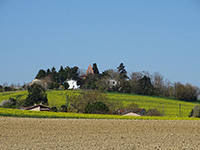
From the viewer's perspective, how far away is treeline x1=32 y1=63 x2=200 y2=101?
10075 cm

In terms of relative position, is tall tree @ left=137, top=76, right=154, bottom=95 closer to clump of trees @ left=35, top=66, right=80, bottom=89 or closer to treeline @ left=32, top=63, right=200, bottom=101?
treeline @ left=32, top=63, right=200, bottom=101

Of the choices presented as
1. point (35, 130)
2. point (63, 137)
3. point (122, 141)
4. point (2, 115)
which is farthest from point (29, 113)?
point (122, 141)

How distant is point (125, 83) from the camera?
107 meters

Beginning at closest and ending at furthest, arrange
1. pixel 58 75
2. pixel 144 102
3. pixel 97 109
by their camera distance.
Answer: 1. pixel 97 109
2. pixel 144 102
3. pixel 58 75

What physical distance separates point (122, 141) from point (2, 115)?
884 inches

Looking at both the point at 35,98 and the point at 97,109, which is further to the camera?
the point at 35,98

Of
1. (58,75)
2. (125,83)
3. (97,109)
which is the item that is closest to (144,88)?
(125,83)

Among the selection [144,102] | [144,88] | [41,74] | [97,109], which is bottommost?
[97,109]

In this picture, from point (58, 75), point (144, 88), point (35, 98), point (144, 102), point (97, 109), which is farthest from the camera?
point (58, 75)

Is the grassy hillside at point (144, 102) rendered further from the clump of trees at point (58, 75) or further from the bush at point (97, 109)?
the clump of trees at point (58, 75)

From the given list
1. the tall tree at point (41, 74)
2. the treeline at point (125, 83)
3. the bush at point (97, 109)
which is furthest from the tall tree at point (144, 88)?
the bush at point (97, 109)

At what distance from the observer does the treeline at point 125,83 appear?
331 feet

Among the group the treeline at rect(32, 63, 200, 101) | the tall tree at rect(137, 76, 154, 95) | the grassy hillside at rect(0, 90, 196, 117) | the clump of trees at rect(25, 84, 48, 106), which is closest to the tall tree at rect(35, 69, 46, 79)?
the treeline at rect(32, 63, 200, 101)

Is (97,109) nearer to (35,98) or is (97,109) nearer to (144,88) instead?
(35,98)
